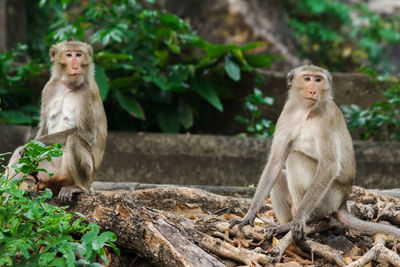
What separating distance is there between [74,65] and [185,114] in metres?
3.50

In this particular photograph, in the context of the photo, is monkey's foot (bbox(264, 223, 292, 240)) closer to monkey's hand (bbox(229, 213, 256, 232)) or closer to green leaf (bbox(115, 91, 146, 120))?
monkey's hand (bbox(229, 213, 256, 232))

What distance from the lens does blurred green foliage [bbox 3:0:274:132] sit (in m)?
8.13

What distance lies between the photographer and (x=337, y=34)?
1443cm

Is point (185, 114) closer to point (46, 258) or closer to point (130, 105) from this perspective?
point (130, 105)

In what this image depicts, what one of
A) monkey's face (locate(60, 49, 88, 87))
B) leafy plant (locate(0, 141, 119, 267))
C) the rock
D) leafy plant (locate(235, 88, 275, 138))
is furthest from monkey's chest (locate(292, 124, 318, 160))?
the rock

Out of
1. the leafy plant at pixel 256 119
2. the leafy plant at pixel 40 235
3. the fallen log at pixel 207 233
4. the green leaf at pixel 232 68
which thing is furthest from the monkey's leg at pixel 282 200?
the green leaf at pixel 232 68

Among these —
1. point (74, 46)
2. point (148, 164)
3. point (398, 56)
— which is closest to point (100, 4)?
point (148, 164)

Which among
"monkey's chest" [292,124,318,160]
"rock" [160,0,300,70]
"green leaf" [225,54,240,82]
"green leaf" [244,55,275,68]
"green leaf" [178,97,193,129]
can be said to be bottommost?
"green leaf" [178,97,193,129]

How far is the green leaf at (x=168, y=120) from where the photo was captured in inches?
328

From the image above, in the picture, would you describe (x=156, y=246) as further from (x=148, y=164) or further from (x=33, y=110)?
(x=33, y=110)

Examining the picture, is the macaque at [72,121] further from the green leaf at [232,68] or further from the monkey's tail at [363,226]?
the green leaf at [232,68]

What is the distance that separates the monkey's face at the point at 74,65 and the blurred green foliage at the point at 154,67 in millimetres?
2812

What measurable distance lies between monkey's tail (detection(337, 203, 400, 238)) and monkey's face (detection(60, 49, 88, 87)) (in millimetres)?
2458

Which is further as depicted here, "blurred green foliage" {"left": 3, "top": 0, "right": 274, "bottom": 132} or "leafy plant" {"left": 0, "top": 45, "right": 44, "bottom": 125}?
"blurred green foliage" {"left": 3, "top": 0, "right": 274, "bottom": 132}
